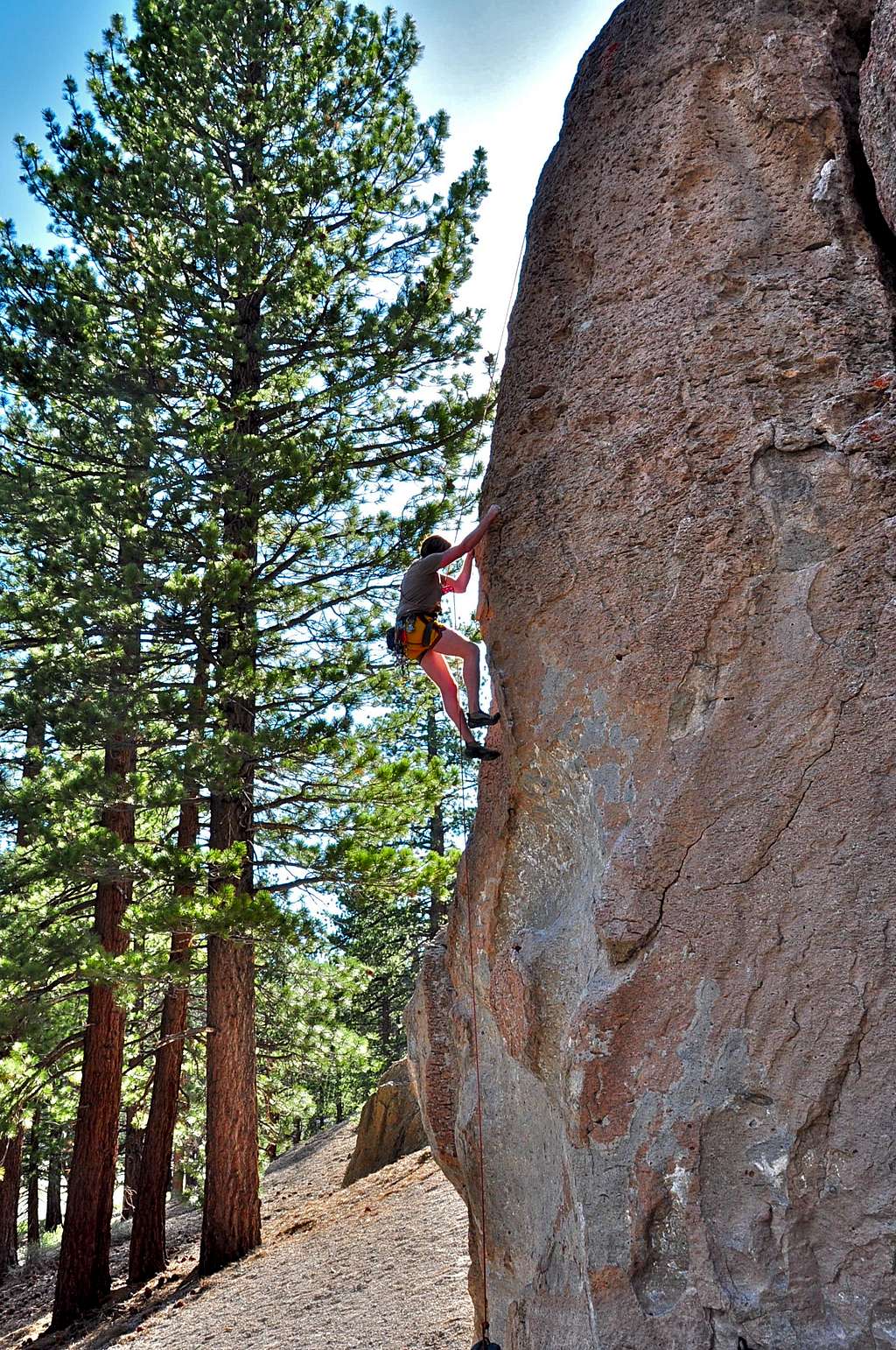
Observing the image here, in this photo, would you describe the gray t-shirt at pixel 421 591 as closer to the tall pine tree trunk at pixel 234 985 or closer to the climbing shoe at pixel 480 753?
the climbing shoe at pixel 480 753

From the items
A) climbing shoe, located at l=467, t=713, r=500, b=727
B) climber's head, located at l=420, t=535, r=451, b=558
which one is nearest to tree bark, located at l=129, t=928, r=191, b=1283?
climber's head, located at l=420, t=535, r=451, b=558

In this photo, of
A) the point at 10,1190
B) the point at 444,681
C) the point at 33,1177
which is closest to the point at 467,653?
the point at 444,681

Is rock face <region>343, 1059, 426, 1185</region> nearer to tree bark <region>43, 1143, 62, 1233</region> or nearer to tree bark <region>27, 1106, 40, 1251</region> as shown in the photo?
tree bark <region>27, 1106, 40, 1251</region>

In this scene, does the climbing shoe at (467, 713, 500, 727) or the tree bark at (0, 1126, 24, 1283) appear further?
the tree bark at (0, 1126, 24, 1283)

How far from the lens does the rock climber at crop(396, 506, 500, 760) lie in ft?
17.7

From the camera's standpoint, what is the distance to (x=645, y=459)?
4.28 metres

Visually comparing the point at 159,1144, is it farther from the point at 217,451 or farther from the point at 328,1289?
the point at 217,451

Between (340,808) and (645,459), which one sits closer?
(645,459)

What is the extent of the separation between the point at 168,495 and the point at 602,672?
7531mm

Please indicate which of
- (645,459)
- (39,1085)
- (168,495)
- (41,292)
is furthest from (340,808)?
(645,459)

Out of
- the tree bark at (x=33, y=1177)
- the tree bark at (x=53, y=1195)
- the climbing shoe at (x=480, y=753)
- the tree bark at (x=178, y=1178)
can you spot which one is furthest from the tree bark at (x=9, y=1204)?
the climbing shoe at (x=480, y=753)

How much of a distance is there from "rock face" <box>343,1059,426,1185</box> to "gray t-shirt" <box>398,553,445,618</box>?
9.45m

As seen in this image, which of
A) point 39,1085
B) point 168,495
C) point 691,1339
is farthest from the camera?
point 39,1085

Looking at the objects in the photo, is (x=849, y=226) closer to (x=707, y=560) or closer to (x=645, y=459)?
(x=645, y=459)
